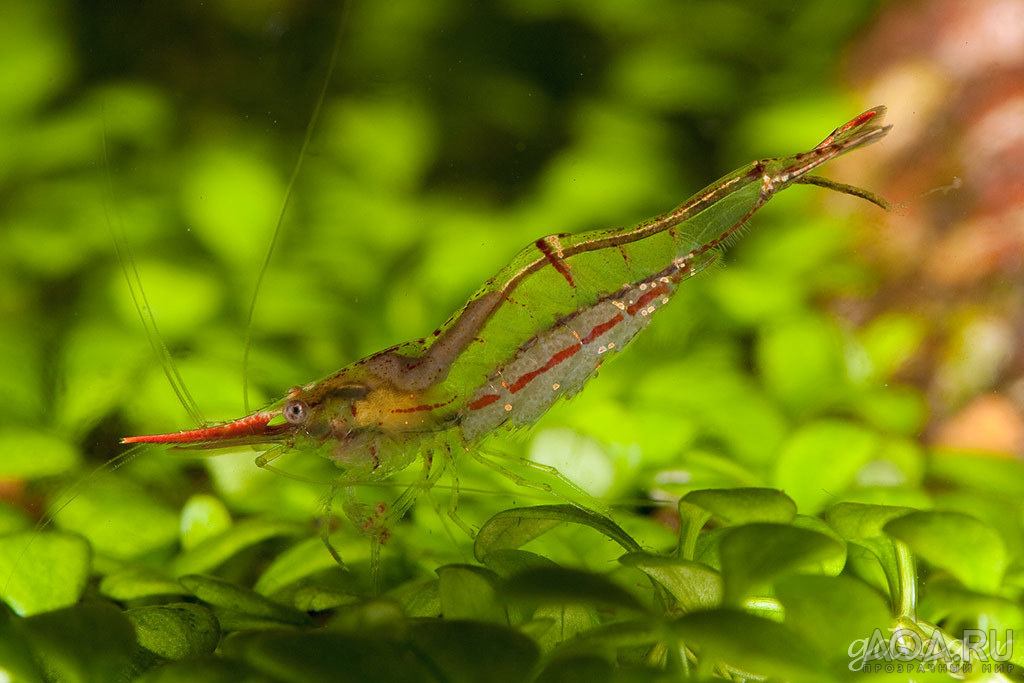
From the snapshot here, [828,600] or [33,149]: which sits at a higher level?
[33,149]

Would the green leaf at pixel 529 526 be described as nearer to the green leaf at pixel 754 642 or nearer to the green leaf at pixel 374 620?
the green leaf at pixel 374 620

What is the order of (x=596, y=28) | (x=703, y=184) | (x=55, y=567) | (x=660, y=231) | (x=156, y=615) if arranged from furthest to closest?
(x=703, y=184)
(x=596, y=28)
(x=660, y=231)
(x=55, y=567)
(x=156, y=615)

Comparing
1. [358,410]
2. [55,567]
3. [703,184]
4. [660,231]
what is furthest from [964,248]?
[55,567]

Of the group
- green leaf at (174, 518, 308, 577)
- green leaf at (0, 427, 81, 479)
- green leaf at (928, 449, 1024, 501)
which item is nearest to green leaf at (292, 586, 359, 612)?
green leaf at (174, 518, 308, 577)

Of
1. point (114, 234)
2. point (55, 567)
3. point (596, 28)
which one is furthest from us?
point (596, 28)

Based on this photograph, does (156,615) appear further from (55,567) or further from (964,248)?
(964,248)

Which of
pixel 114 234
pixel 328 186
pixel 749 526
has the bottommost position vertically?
pixel 749 526

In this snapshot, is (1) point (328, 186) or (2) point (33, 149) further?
(1) point (328, 186)

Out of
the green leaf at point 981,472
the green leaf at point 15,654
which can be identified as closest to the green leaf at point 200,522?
the green leaf at point 15,654
